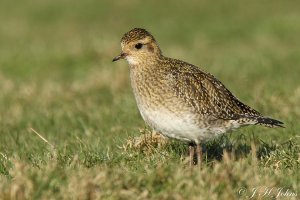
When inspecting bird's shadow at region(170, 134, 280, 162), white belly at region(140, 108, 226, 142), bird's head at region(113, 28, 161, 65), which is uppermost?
bird's head at region(113, 28, 161, 65)

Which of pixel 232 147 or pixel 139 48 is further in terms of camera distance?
pixel 232 147

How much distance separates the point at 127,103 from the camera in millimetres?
12430

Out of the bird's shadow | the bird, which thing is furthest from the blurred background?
the bird

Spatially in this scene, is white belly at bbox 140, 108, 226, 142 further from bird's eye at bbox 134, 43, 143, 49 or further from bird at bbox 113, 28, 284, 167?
bird's eye at bbox 134, 43, 143, 49

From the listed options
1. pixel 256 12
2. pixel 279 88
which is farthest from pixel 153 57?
pixel 256 12

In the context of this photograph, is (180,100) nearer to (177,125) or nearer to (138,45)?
(177,125)

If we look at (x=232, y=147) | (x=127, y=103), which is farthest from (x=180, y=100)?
(x=127, y=103)

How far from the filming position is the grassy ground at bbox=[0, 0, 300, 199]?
663 centimetres

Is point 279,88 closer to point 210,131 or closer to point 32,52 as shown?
point 210,131

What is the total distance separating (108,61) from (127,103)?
5510 mm

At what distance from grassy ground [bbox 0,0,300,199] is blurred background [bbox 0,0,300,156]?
38 millimetres

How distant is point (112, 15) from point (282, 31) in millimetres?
10113

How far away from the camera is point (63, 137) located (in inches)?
426

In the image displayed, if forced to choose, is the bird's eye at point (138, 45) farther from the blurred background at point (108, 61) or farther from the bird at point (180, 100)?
the blurred background at point (108, 61)
